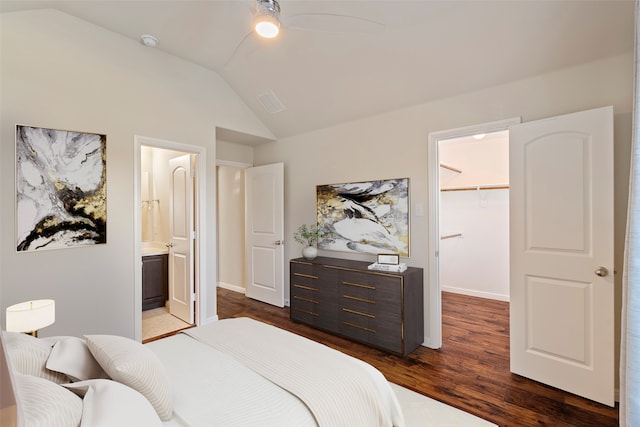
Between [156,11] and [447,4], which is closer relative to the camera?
[447,4]

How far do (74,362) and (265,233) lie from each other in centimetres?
326

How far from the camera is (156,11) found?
254 cm

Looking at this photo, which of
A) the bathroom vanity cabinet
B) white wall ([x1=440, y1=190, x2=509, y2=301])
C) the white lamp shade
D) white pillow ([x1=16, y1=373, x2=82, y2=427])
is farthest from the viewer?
white wall ([x1=440, y1=190, x2=509, y2=301])

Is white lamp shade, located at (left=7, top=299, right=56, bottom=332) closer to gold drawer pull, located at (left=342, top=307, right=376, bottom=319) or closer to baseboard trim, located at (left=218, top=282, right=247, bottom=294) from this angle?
gold drawer pull, located at (left=342, top=307, right=376, bottom=319)

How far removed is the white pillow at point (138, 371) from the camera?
109 cm

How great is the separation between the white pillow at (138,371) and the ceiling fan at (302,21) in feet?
5.83

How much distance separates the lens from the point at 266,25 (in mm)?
1688

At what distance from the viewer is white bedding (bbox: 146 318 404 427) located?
1.15 meters

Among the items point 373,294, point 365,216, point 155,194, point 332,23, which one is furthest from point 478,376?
point 155,194

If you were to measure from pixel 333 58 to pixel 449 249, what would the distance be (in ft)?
11.6

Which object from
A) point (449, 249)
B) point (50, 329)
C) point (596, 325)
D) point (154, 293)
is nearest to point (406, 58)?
point (596, 325)

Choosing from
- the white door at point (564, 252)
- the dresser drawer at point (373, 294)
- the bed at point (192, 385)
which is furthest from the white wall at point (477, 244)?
the bed at point (192, 385)

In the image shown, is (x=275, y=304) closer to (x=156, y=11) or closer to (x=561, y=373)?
(x=561, y=373)

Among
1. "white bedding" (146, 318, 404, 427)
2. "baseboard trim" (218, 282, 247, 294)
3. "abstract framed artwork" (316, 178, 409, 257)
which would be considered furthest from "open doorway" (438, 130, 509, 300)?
"baseboard trim" (218, 282, 247, 294)
